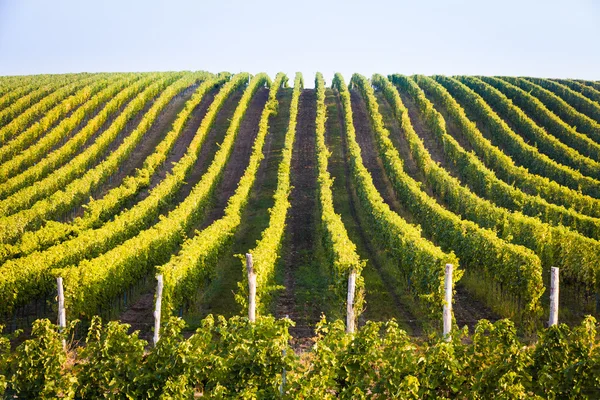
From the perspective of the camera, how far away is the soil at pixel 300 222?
26.3m

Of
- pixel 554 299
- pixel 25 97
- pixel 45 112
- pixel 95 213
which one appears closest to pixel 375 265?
pixel 554 299

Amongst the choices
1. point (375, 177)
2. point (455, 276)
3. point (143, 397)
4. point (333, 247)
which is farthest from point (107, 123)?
point (143, 397)

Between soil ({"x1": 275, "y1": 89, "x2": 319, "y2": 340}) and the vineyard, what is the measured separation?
0.20 metres

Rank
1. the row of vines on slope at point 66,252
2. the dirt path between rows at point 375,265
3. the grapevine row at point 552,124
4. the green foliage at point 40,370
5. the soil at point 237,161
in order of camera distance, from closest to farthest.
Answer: the green foliage at point 40,370 < the row of vines on slope at point 66,252 < the dirt path between rows at point 375,265 < the soil at point 237,161 < the grapevine row at point 552,124

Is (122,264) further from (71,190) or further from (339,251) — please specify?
(71,190)

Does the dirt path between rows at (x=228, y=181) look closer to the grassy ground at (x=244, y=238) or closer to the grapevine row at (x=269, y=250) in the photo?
the grassy ground at (x=244, y=238)

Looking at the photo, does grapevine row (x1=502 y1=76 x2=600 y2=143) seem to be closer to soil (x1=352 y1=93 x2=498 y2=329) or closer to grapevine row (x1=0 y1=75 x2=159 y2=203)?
soil (x1=352 y1=93 x2=498 y2=329)

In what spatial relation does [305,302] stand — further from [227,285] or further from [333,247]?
[227,285]

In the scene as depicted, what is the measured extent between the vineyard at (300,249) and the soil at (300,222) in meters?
0.20

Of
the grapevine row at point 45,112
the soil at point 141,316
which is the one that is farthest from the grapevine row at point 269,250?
the grapevine row at point 45,112

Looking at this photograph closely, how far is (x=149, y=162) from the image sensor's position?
174ft

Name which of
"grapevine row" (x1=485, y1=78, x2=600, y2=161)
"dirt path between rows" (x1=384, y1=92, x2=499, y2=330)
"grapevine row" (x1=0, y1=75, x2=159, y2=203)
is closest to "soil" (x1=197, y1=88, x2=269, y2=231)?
"grapevine row" (x1=0, y1=75, x2=159, y2=203)

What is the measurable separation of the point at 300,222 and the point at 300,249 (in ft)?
19.2

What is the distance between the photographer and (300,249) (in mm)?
36906
